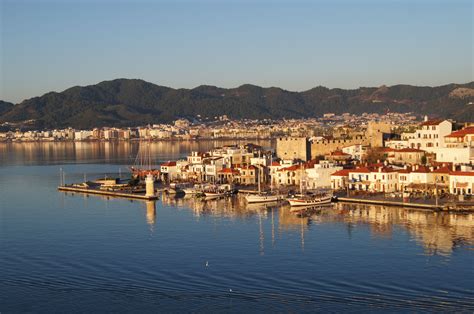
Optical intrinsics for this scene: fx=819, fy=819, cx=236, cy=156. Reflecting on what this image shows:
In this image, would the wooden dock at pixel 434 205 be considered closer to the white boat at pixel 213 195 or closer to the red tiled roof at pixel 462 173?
the red tiled roof at pixel 462 173

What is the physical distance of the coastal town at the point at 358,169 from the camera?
25203 millimetres

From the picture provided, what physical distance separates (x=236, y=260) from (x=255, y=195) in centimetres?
1043

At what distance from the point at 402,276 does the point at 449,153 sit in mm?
14608

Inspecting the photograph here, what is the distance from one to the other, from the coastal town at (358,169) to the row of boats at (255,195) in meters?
0.04

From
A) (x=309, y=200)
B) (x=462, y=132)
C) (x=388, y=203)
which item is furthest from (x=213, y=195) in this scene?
(x=462, y=132)

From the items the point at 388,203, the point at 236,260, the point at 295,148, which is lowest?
the point at 236,260

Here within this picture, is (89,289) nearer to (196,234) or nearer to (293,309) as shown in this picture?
(293,309)

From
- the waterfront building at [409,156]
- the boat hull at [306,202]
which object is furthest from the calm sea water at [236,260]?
the waterfront building at [409,156]

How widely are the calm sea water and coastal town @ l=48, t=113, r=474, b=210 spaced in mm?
2309

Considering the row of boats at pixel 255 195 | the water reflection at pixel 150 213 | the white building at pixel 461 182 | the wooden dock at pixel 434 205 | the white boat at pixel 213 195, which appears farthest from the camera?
the white boat at pixel 213 195

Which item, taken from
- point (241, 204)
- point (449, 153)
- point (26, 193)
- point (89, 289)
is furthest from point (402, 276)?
point (26, 193)

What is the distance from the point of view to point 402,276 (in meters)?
14.7

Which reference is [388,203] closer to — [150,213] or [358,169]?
[358,169]

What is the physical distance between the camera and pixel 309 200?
2502 centimetres
